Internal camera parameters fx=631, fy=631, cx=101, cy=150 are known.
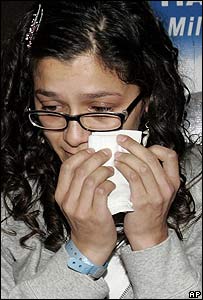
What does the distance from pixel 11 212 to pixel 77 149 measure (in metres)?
0.27

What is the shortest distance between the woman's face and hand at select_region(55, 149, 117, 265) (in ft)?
0.25

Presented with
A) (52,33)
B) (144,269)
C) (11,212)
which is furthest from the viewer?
(11,212)

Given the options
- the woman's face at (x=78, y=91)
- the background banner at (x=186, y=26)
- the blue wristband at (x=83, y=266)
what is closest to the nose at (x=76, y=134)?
the woman's face at (x=78, y=91)

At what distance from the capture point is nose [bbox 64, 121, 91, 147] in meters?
1.31

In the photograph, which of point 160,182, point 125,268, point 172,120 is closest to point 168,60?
point 172,120

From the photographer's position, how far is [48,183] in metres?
1.53

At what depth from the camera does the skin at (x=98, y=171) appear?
1.24m

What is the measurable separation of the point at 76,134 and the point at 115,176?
0.13 metres

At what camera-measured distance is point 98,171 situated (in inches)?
48.7

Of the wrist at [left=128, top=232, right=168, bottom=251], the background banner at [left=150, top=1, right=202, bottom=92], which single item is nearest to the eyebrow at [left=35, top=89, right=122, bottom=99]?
the wrist at [left=128, top=232, right=168, bottom=251]

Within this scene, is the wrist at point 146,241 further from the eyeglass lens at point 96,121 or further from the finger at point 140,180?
the eyeglass lens at point 96,121

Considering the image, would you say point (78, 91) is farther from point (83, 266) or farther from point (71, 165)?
point (83, 266)

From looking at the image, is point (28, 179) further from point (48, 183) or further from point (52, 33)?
point (52, 33)

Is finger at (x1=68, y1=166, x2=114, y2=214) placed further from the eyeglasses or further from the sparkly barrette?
the sparkly barrette
